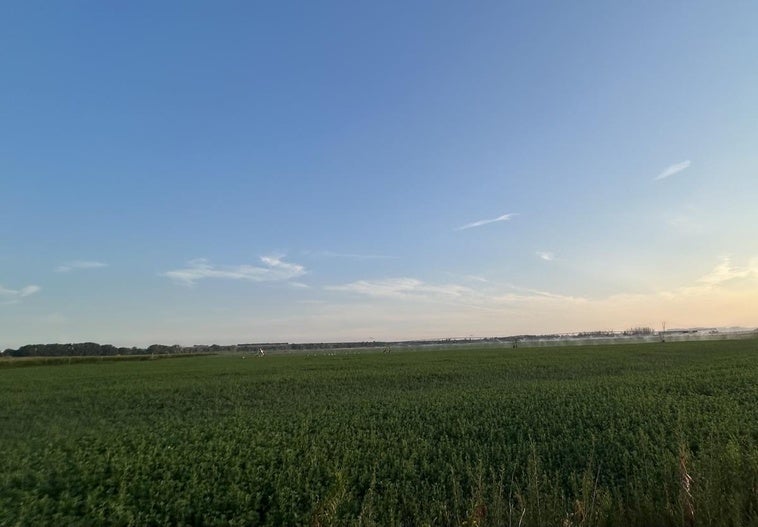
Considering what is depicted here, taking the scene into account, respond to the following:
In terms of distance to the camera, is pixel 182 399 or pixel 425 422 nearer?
pixel 425 422

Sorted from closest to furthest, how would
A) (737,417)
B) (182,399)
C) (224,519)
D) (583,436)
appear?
(224,519) < (583,436) < (737,417) < (182,399)

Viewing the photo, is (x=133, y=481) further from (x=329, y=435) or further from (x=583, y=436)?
(x=583, y=436)

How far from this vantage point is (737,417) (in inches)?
524

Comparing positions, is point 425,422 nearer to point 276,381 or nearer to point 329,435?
point 329,435

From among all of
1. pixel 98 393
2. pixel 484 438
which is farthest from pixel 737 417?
pixel 98 393

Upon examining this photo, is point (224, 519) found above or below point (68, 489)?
below

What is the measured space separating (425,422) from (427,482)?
14.7 ft

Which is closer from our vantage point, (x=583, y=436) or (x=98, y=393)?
(x=583, y=436)

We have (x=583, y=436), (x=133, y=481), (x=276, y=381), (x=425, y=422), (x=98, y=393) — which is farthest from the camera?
(x=276, y=381)

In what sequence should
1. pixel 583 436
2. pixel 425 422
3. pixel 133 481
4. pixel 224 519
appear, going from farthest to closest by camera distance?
1. pixel 425 422
2. pixel 583 436
3. pixel 133 481
4. pixel 224 519

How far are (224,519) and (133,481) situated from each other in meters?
2.26

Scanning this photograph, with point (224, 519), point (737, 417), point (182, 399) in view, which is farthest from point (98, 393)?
point (737, 417)

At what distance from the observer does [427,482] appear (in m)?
9.84

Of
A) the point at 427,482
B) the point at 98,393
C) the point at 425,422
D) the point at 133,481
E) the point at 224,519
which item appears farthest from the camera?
the point at 98,393
